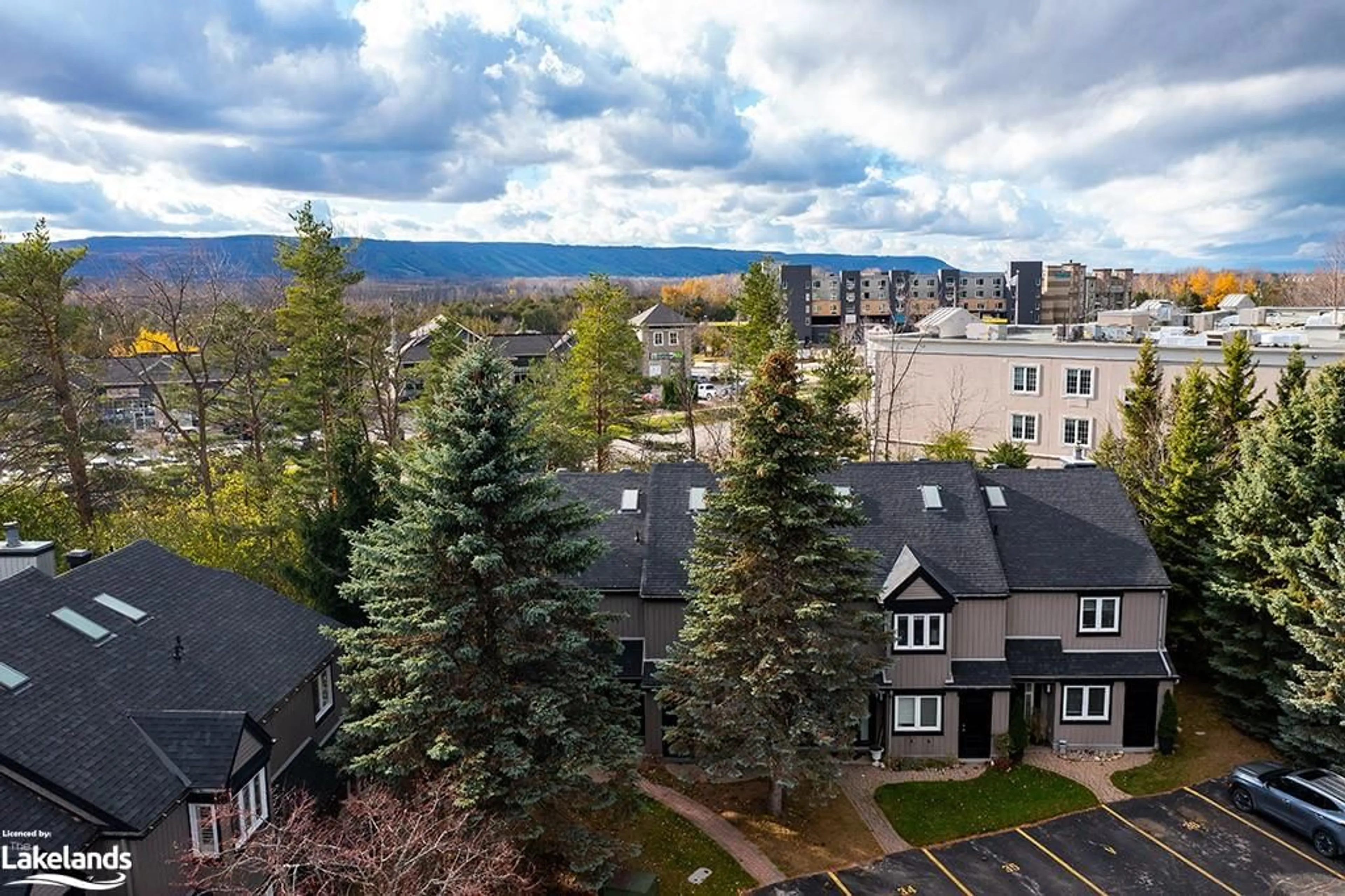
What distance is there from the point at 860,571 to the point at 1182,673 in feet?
50.3

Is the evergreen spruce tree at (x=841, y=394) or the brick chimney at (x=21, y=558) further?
the evergreen spruce tree at (x=841, y=394)

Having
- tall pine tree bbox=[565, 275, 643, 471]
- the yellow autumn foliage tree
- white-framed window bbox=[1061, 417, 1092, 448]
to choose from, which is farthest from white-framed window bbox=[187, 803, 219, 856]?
white-framed window bbox=[1061, 417, 1092, 448]

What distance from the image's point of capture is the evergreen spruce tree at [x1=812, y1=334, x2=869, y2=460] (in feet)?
109

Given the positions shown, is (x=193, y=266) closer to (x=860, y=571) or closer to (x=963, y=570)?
(x=860, y=571)

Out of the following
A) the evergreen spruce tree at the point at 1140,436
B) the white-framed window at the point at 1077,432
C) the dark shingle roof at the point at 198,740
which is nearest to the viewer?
the dark shingle roof at the point at 198,740

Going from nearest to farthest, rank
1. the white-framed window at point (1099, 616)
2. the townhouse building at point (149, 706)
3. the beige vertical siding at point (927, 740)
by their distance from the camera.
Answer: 1. the townhouse building at point (149, 706)
2. the beige vertical siding at point (927, 740)
3. the white-framed window at point (1099, 616)

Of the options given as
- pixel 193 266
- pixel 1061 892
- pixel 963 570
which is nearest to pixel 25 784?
pixel 1061 892

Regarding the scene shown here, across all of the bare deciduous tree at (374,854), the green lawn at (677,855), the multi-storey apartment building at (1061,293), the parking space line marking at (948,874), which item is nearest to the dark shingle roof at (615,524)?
the green lawn at (677,855)

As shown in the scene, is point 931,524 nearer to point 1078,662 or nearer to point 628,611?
point 1078,662

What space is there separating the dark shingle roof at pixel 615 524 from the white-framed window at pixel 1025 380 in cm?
2934

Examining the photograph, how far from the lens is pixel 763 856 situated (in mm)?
20828

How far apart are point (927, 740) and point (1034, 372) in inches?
1214

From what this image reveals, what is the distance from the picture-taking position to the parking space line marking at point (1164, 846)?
19531mm

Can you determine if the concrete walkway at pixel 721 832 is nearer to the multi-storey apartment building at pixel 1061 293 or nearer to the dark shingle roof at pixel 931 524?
the dark shingle roof at pixel 931 524
